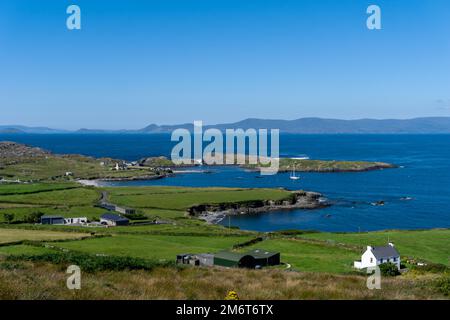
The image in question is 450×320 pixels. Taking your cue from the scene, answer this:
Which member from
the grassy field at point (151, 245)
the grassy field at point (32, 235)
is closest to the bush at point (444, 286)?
the grassy field at point (151, 245)

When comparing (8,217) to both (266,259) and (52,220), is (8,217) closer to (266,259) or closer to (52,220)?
(52,220)

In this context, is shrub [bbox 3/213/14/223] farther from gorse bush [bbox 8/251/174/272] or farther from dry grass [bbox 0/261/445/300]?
dry grass [bbox 0/261/445/300]

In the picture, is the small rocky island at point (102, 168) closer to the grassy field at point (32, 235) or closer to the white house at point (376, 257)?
the grassy field at point (32, 235)

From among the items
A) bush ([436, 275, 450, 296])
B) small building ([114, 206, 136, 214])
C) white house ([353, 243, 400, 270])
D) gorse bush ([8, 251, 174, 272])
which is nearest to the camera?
bush ([436, 275, 450, 296])

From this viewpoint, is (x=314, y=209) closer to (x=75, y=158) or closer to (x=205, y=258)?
(x=205, y=258)

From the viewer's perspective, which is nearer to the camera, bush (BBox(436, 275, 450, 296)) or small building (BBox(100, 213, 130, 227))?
bush (BBox(436, 275, 450, 296))

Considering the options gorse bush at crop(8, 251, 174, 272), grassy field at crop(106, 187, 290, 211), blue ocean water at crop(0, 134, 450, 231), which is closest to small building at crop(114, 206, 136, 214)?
grassy field at crop(106, 187, 290, 211)
